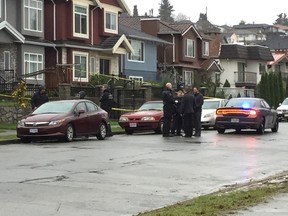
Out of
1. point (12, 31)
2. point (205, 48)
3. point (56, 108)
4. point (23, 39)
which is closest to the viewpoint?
point (56, 108)

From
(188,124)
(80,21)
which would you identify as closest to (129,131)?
(188,124)

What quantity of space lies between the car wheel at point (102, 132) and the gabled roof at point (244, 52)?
48680 millimetres

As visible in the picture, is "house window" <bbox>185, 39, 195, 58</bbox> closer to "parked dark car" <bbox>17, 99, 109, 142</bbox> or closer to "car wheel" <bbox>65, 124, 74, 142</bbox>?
"parked dark car" <bbox>17, 99, 109, 142</bbox>

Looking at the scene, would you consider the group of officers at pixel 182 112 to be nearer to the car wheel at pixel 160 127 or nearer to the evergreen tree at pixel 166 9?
the car wheel at pixel 160 127

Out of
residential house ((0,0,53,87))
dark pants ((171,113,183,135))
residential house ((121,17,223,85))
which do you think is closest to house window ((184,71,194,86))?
residential house ((121,17,223,85))

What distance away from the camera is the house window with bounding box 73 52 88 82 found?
41.6m

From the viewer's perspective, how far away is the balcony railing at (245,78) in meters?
69.7

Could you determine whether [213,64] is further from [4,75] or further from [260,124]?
[260,124]

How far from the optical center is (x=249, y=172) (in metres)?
12.8

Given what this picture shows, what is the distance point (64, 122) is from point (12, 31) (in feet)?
54.6

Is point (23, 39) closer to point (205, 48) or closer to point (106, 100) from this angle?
point (106, 100)

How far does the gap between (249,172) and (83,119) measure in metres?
9.02

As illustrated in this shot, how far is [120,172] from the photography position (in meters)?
12.3

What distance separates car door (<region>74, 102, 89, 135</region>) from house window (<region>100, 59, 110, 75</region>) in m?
24.8
